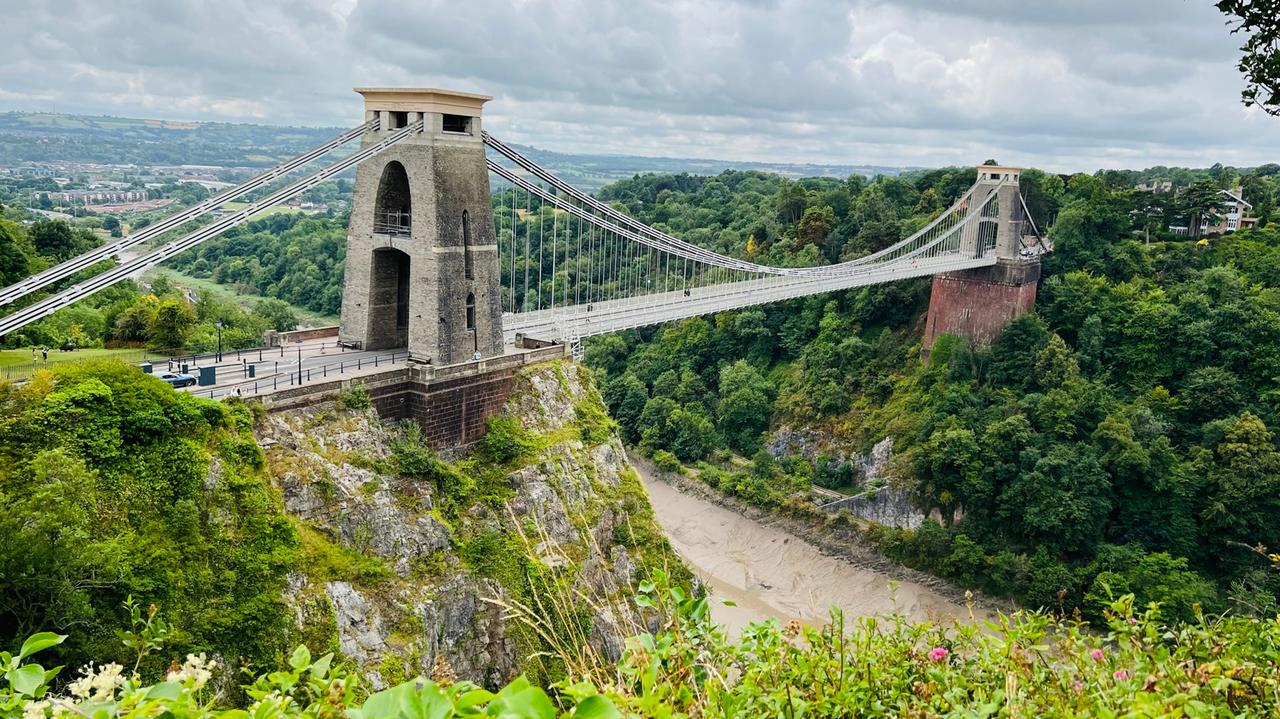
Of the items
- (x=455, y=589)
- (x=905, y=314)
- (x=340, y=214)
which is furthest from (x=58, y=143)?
(x=455, y=589)

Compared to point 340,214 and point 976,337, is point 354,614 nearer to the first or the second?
point 976,337

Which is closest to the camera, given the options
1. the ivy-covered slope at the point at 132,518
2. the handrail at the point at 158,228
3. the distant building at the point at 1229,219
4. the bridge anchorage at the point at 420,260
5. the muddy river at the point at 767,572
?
the ivy-covered slope at the point at 132,518

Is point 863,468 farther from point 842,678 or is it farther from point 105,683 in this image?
point 105,683

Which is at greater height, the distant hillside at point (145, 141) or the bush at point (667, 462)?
the distant hillside at point (145, 141)

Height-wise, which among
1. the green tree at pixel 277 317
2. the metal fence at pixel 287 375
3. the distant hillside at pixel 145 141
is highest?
the distant hillside at pixel 145 141

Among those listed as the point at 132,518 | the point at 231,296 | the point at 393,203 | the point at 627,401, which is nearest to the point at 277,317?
the point at 627,401

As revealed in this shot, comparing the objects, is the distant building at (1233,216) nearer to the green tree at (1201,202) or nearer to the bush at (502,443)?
the green tree at (1201,202)

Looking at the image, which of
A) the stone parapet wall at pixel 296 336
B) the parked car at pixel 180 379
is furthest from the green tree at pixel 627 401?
the parked car at pixel 180 379

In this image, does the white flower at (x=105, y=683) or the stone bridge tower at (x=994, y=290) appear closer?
the white flower at (x=105, y=683)
